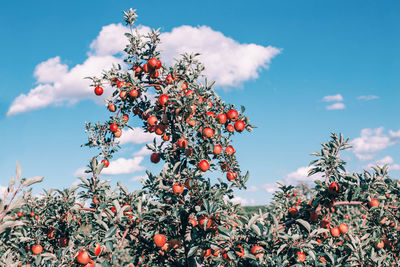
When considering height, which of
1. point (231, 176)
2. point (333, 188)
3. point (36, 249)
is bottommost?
point (36, 249)

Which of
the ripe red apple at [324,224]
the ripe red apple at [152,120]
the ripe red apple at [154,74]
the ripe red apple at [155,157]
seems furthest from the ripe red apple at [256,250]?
the ripe red apple at [154,74]

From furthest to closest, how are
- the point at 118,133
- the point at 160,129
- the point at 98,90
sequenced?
the point at 98,90, the point at 118,133, the point at 160,129

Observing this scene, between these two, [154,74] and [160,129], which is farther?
[154,74]

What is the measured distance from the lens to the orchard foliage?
3914 mm

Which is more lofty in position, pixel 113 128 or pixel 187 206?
pixel 113 128

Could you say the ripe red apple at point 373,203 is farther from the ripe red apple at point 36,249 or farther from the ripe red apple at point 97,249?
the ripe red apple at point 36,249

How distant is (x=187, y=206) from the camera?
13.9ft

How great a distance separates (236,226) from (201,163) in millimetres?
1086

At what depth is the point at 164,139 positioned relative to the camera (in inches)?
202

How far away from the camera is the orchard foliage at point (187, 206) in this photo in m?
3.91

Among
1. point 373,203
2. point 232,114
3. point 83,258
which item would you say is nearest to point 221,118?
point 232,114

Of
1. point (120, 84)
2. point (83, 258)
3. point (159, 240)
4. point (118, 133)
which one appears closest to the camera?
point (83, 258)

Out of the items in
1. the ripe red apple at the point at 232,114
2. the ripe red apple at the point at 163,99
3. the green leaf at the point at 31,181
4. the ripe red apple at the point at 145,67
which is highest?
the ripe red apple at the point at 145,67

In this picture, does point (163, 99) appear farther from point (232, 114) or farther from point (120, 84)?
point (120, 84)
